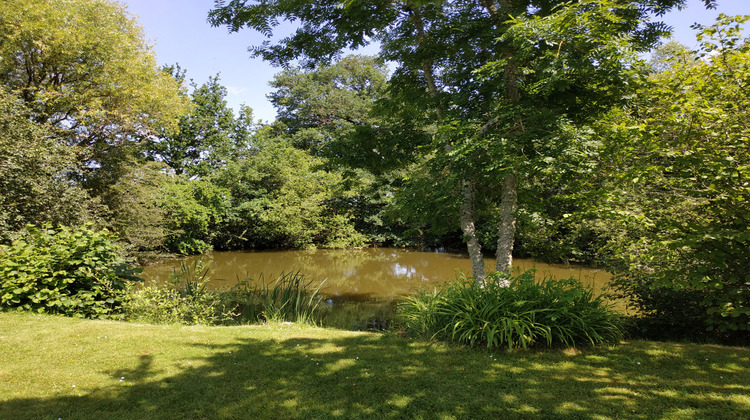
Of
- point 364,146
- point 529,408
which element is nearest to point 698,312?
point 529,408

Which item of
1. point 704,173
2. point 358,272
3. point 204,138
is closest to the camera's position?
point 704,173

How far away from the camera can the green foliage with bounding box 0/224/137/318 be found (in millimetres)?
5543

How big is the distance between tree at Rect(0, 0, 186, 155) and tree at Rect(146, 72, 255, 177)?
29.3ft

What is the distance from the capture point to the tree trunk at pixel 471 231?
635 centimetres

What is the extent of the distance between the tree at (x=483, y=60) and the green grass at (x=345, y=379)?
87.9 inches

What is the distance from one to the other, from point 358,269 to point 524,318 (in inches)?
452

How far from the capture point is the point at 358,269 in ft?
50.7

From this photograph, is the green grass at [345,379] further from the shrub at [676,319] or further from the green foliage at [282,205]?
the green foliage at [282,205]

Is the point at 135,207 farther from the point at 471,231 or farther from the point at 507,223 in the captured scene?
the point at 507,223

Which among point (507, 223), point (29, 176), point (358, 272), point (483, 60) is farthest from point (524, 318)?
point (29, 176)

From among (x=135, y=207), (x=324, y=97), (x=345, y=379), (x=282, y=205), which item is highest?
(x=324, y=97)

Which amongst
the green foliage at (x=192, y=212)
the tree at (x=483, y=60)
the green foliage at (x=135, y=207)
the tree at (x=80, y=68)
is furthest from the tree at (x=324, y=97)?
the tree at (x=483, y=60)

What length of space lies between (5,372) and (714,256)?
689 centimetres

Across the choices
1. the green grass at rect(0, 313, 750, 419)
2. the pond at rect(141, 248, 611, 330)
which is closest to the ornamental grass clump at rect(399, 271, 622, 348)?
the green grass at rect(0, 313, 750, 419)
